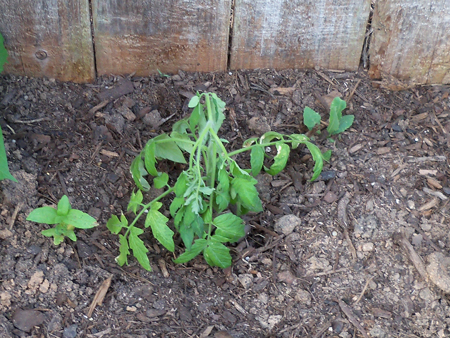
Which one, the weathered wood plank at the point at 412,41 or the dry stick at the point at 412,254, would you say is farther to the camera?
the weathered wood plank at the point at 412,41

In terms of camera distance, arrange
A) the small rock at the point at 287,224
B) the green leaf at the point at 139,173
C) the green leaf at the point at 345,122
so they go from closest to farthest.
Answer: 1. the green leaf at the point at 139,173
2. the small rock at the point at 287,224
3. the green leaf at the point at 345,122

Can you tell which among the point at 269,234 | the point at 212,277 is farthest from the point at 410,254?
the point at 212,277

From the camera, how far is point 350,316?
2176 mm

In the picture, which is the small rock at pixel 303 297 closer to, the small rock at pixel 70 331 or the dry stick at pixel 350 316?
the dry stick at pixel 350 316

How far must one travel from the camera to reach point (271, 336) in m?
2.13

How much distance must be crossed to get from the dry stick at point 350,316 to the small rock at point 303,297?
0.12 meters

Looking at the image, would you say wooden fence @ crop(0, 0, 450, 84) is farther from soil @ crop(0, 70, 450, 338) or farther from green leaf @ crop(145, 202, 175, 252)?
green leaf @ crop(145, 202, 175, 252)

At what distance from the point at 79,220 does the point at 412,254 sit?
1418 millimetres

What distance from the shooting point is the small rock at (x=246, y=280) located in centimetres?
226

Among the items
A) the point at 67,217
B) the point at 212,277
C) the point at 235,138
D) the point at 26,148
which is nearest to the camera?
the point at 67,217

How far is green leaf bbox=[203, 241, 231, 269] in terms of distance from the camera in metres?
2.12

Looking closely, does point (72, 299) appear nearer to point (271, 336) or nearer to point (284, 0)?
point (271, 336)

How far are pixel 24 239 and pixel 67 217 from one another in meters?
0.26

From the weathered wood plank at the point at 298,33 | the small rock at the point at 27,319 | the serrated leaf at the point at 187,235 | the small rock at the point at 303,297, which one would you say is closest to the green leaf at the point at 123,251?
the serrated leaf at the point at 187,235
